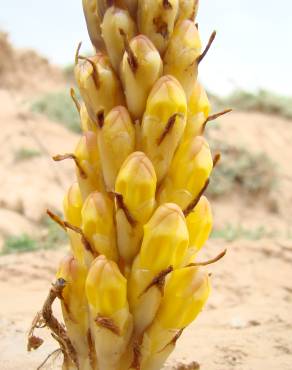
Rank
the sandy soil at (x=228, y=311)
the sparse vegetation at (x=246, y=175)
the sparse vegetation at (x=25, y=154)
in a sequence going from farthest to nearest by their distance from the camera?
the sparse vegetation at (x=246, y=175)
the sparse vegetation at (x=25, y=154)
the sandy soil at (x=228, y=311)

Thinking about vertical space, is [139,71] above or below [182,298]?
above

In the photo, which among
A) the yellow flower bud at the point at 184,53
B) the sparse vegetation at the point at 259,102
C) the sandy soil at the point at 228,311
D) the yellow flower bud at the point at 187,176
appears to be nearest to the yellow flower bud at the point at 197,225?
the yellow flower bud at the point at 187,176

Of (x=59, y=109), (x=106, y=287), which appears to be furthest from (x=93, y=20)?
(x=59, y=109)

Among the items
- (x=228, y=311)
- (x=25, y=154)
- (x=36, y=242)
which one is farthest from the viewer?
(x=25, y=154)

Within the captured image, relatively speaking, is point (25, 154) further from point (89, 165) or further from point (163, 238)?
point (163, 238)

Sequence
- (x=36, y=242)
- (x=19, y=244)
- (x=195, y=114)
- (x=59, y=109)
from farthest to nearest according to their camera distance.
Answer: (x=59, y=109) < (x=36, y=242) < (x=19, y=244) < (x=195, y=114)

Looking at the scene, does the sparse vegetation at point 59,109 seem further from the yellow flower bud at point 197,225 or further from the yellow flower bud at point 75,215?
the yellow flower bud at point 197,225

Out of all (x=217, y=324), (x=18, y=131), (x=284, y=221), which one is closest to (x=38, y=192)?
(x=18, y=131)

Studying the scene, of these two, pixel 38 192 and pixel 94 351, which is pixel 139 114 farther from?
pixel 38 192
